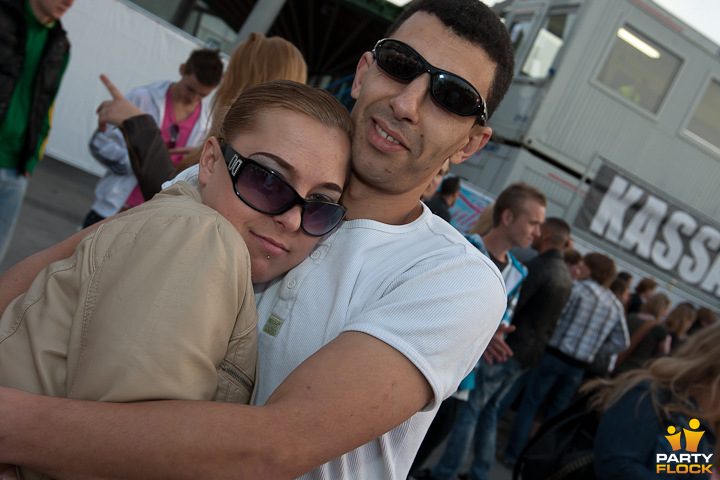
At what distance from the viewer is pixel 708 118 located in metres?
10.7

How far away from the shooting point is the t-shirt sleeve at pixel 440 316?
109cm

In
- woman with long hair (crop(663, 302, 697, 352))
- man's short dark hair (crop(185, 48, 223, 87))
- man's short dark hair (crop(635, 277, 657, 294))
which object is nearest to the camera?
man's short dark hair (crop(185, 48, 223, 87))

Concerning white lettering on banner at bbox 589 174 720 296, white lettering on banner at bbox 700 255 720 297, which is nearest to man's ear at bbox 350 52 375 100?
white lettering on banner at bbox 589 174 720 296

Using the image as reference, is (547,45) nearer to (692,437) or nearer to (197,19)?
(692,437)

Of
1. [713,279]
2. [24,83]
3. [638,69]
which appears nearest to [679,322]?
[713,279]

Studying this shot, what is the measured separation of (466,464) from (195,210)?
190 inches

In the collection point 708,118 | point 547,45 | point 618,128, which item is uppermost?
point 708,118

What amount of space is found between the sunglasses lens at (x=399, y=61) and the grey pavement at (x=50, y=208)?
410 centimetres

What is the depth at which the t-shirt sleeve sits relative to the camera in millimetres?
1095

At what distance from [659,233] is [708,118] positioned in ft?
10.9

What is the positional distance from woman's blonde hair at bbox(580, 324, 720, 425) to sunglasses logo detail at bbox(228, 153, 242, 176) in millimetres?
2241

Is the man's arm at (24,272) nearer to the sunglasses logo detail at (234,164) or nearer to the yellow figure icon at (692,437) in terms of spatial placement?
the sunglasses logo detail at (234,164)

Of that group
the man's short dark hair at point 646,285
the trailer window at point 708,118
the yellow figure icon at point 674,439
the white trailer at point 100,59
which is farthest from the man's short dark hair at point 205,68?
the trailer window at point 708,118

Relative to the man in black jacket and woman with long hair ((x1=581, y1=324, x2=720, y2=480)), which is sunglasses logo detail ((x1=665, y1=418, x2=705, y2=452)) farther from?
the man in black jacket
